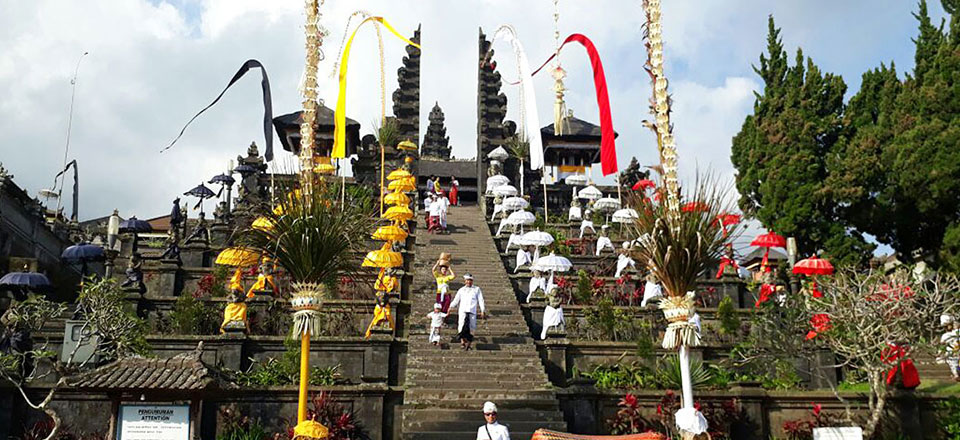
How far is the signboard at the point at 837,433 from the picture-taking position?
13.2 meters

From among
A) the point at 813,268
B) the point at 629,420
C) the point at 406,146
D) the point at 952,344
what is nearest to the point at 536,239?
the point at 813,268

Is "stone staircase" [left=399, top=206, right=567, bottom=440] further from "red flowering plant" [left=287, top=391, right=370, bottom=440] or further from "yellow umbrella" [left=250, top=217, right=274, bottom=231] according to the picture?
"yellow umbrella" [left=250, top=217, right=274, bottom=231]

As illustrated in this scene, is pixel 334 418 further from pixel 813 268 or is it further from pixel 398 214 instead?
pixel 813 268

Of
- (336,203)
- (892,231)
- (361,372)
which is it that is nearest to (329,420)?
(361,372)

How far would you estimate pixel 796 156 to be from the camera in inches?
1000

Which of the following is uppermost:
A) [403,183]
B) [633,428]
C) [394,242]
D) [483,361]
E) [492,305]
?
[403,183]

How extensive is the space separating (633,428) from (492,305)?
6558 millimetres

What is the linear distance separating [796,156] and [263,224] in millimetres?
19779

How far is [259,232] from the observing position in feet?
33.5

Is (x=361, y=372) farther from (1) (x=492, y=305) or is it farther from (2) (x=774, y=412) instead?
(2) (x=774, y=412)

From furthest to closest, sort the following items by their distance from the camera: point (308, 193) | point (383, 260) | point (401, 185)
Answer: point (401, 185), point (383, 260), point (308, 193)

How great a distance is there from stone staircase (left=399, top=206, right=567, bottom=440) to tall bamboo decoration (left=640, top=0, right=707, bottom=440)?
477 centimetres

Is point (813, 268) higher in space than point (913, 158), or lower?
lower

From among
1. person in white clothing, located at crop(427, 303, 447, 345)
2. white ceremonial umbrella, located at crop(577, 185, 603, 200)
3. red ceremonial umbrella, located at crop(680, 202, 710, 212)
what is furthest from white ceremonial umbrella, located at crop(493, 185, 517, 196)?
red ceremonial umbrella, located at crop(680, 202, 710, 212)
